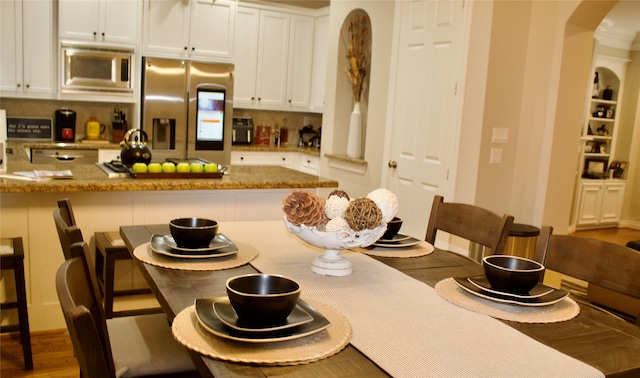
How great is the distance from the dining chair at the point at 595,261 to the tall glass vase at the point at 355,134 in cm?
358

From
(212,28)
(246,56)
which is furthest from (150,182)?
(246,56)

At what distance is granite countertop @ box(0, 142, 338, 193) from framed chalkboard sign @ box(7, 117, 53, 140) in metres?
2.24

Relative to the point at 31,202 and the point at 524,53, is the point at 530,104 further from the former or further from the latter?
the point at 31,202

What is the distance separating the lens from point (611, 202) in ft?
25.9

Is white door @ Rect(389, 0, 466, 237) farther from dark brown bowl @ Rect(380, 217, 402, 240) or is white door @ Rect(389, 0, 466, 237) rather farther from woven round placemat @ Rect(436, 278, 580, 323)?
woven round placemat @ Rect(436, 278, 580, 323)

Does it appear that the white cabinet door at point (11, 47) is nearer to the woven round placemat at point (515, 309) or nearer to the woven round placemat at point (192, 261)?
the woven round placemat at point (192, 261)

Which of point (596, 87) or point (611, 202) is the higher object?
point (596, 87)

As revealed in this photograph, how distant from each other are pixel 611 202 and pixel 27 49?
24.2 feet

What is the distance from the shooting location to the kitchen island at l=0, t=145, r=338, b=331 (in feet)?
9.15

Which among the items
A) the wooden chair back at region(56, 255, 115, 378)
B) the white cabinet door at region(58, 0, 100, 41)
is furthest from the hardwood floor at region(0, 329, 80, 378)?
the white cabinet door at region(58, 0, 100, 41)

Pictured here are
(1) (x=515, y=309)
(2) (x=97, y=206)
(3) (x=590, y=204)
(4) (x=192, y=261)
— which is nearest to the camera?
(1) (x=515, y=309)

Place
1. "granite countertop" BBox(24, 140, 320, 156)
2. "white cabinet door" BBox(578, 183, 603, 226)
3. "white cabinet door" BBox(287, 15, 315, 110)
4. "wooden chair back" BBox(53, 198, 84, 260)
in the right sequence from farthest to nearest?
"white cabinet door" BBox(578, 183, 603, 226) → "white cabinet door" BBox(287, 15, 315, 110) → "granite countertop" BBox(24, 140, 320, 156) → "wooden chair back" BBox(53, 198, 84, 260)

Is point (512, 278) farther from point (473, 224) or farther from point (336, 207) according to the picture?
point (473, 224)

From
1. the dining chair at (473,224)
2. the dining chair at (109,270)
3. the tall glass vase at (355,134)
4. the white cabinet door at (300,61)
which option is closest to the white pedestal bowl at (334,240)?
the dining chair at (473,224)
